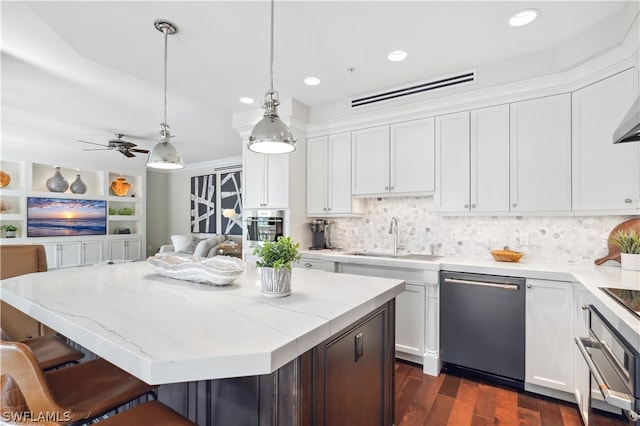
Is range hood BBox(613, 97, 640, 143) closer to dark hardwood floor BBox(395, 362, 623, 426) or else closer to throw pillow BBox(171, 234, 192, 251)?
dark hardwood floor BBox(395, 362, 623, 426)

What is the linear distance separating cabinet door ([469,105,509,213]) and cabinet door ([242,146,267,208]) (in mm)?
2275

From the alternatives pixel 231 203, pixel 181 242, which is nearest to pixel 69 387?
pixel 181 242

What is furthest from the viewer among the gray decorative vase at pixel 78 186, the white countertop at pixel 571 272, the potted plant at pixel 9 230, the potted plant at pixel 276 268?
the gray decorative vase at pixel 78 186

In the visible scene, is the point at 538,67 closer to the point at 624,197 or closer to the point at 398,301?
the point at 624,197

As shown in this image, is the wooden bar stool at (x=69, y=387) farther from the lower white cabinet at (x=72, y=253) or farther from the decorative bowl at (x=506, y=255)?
the lower white cabinet at (x=72, y=253)

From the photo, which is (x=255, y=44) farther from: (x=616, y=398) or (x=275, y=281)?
(x=616, y=398)

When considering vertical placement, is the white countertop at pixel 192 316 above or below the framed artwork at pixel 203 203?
below

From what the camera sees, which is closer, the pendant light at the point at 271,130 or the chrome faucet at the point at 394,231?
the pendant light at the point at 271,130

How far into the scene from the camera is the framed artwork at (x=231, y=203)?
7.17 m

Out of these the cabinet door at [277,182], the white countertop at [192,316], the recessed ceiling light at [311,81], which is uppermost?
the recessed ceiling light at [311,81]

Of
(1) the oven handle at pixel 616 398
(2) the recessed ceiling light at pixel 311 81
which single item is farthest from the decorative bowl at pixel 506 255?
(2) the recessed ceiling light at pixel 311 81

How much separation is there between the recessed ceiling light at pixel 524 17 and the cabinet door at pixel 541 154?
2.26 ft

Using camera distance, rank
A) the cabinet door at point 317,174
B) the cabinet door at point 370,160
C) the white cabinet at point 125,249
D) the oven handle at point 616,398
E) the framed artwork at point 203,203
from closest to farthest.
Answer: the oven handle at point 616,398 → the cabinet door at point 370,160 → the cabinet door at point 317,174 → the white cabinet at point 125,249 → the framed artwork at point 203,203

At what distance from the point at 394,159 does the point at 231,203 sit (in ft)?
16.5
